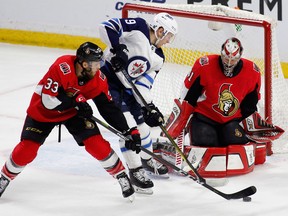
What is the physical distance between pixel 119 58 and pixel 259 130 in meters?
0.97

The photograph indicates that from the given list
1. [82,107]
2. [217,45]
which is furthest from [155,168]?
[217,45]

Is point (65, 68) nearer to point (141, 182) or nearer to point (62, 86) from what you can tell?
point (62, 86)

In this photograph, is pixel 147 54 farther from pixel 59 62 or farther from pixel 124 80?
pixel 59 62

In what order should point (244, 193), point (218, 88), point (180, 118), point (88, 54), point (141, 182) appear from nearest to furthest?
point (88, 54)
point (244, 193)
point (141, 182)
point (218, 88)
point (180, 118)

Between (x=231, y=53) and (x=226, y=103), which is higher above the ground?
(x=231, y=53)

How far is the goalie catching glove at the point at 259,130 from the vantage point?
5.02 metres

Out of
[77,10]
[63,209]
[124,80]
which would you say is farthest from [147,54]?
[77,10]

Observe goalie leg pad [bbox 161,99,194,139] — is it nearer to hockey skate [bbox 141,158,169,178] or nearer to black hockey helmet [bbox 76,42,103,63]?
hockey skate [bbox 141,158,169,178]

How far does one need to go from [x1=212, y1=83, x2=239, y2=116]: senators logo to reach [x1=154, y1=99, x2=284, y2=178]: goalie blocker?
154 mm

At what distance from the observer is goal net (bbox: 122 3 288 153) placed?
16.8ft

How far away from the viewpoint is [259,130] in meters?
5.02

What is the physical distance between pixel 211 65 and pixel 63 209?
45.6 inches

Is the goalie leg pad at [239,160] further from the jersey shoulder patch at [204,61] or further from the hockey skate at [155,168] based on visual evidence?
the jersey shoulder patch at [204,61]

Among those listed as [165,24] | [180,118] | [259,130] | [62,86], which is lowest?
[259,130]
